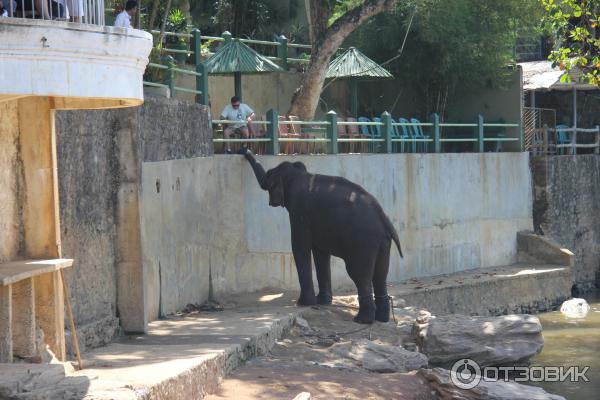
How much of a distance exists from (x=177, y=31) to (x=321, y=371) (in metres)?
11.5

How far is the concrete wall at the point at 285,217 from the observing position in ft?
44.9

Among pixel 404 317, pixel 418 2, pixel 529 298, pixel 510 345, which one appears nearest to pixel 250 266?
pixel 404 317

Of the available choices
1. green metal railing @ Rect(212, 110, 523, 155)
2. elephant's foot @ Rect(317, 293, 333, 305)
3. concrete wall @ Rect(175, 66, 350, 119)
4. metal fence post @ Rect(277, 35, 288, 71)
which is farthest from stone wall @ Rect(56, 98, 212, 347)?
metal fence post @ Rect(277, 35, 288, 71)

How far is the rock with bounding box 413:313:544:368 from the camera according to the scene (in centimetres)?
1397

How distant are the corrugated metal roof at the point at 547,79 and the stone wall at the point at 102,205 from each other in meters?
15.1

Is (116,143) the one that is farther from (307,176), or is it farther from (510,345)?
(510,345)

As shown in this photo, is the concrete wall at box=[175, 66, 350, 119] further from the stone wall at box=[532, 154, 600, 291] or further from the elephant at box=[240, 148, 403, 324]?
the elephant at box=[240, 148, 403, 324]

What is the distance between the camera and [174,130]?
14.0 meters

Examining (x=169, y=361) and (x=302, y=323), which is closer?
(x=169, y=361)

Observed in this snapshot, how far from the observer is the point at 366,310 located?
1438 centimetres

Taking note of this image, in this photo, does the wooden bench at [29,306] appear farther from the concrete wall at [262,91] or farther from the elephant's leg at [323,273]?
the concrete wall at [262,91]

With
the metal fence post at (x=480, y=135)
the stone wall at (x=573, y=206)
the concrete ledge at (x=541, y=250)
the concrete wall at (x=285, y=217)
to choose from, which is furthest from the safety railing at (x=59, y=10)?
the stone wall at (x=573, y=206)

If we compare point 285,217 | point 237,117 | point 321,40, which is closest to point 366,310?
point 285,217

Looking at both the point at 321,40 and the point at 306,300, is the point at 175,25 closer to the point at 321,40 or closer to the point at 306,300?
the point at 321,40
